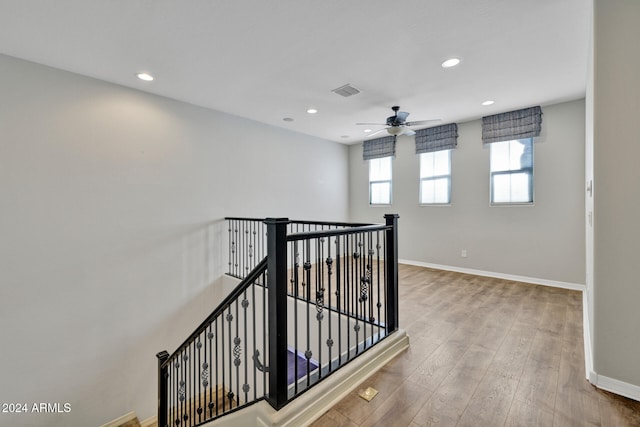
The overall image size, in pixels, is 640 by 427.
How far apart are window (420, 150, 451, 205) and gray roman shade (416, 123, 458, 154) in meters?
0.13

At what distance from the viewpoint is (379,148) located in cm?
642

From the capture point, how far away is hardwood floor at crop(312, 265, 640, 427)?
1646 millimetres

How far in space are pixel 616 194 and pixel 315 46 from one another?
269 cm

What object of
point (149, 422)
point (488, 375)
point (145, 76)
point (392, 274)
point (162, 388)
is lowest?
point (149, 422)

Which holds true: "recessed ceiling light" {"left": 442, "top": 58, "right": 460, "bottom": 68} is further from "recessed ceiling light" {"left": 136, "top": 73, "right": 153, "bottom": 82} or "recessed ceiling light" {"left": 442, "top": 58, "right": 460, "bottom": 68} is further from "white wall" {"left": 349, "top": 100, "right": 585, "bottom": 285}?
"recessed ceiling light" {"left": 136, "top": 73, "right": 153, "bottom": 82}

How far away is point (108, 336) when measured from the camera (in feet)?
11.3

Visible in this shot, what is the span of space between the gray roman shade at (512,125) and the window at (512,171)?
0.43 ft

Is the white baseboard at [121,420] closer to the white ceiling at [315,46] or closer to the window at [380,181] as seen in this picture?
the white ceiling at [315,46]

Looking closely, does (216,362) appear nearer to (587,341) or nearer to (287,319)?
(287,319)

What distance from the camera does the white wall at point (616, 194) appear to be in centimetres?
171

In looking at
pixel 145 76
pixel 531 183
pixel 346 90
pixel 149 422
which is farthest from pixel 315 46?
pixel 149 422

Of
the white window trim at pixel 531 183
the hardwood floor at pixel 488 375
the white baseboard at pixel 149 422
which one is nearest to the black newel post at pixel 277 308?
the hardwood floor at pixel 488 375

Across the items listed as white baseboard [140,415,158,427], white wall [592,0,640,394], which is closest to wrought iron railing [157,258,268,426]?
white baseboard [140,415,158,427]

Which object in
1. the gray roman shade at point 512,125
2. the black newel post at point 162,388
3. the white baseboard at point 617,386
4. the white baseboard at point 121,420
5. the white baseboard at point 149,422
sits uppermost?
the gray roman shade at point 512,125
